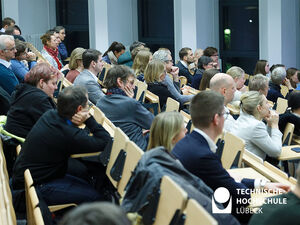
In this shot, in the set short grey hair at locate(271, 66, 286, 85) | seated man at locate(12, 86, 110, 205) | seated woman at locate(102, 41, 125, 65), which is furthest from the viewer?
seated woman at locate(102, 41, 125, 65)

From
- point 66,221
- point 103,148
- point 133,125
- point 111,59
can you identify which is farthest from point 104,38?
point 66,221

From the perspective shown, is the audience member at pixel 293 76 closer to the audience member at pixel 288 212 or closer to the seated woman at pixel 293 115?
the seated woman at pixel 293 115

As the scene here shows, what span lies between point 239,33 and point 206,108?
9.11m

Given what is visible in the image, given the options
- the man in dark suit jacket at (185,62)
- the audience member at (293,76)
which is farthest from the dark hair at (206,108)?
the man in dark suit jacket at (185,62)

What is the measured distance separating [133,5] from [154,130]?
34.9ft

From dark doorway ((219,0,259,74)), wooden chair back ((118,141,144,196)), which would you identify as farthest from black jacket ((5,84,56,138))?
dark doorway ((219,0,259,74))

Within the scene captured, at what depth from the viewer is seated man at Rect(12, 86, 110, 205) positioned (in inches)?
146

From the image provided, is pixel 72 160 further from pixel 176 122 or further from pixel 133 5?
pixel 133 5

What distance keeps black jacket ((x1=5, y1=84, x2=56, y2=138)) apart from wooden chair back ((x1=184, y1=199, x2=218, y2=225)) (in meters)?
2.27

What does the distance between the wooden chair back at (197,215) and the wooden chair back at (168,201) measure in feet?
0.20

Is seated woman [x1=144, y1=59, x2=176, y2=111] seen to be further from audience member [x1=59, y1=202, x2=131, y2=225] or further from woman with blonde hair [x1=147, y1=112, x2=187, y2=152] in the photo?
audience member [x1=59, y1=202, x2=131, y2=225]

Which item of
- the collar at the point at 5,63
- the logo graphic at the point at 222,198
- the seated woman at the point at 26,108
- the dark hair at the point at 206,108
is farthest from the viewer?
the collar at the point at 5,63

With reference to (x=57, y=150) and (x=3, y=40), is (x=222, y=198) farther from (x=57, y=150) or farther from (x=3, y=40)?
(x=3, y=40)

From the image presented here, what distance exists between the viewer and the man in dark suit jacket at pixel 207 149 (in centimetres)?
318
